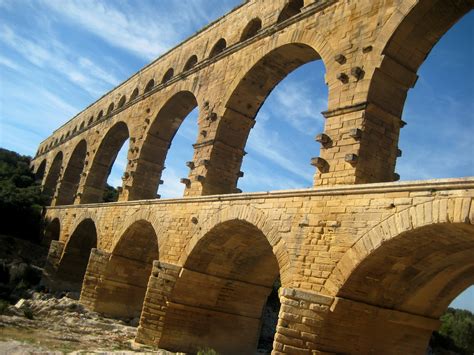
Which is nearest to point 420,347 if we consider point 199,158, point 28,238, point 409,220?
point 409,220

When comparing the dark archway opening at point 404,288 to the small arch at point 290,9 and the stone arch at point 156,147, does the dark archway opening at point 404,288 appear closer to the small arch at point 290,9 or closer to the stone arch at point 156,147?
the small arch at point 290,9

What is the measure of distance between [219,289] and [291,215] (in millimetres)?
3839

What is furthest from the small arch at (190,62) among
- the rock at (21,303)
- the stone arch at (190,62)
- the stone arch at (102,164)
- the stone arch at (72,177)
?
the stone arch at (72,177)

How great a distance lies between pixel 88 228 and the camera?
18.5 meters

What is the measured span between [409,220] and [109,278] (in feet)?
35.3

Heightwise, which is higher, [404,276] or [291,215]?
[291,215]

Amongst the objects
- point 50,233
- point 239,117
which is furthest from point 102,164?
point 239,117

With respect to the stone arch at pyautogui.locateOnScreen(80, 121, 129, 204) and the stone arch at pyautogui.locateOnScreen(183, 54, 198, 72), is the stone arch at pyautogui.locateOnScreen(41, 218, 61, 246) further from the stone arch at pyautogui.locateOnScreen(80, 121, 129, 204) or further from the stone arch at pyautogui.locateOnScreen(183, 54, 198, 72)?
the stone arch at pyautogui.locateOnScreen(183, 54, 198, 72)

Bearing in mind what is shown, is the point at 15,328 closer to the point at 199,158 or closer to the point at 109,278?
the point at 109,278

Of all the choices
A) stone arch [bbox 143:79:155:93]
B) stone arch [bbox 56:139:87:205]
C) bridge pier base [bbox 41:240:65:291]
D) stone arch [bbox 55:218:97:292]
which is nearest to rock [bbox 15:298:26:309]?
bridge pier base [bbox 41:240:65:291]

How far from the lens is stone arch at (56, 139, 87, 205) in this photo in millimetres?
25250

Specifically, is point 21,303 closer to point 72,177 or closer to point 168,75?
point 168,75

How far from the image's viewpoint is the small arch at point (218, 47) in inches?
593

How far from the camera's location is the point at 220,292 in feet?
35.5
